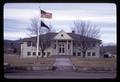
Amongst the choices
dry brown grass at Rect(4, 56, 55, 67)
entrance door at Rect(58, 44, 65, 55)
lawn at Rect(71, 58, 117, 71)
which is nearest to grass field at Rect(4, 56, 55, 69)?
dry brown grass at Rect(4, 56, 55, 67)

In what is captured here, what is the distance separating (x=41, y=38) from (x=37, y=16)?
22 centimetres

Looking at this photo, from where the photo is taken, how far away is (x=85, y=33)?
11.6 m

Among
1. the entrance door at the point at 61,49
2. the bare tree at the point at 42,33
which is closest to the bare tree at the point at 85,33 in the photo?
the entrance door at the point at 61,49

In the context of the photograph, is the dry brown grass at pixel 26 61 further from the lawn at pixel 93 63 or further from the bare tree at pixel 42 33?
the lawn at pixel 93 63

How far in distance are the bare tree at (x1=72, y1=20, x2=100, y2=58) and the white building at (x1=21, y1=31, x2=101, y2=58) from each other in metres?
0.03

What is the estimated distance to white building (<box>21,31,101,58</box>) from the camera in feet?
37.7

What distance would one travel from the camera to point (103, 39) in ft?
37.6

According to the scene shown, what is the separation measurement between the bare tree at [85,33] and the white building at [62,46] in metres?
0.03

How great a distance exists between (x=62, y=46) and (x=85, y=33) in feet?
0.89

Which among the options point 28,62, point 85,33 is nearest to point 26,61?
point 28,62

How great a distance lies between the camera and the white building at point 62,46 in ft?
37.7

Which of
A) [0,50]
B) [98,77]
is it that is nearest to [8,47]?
[0,50]

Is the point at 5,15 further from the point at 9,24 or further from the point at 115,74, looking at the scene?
the point at 115,74

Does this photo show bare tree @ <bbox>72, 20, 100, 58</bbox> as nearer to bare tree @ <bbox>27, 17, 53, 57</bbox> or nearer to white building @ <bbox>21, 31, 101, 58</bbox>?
white building @ <bbox>21, 31, 101, 58</bbox>
